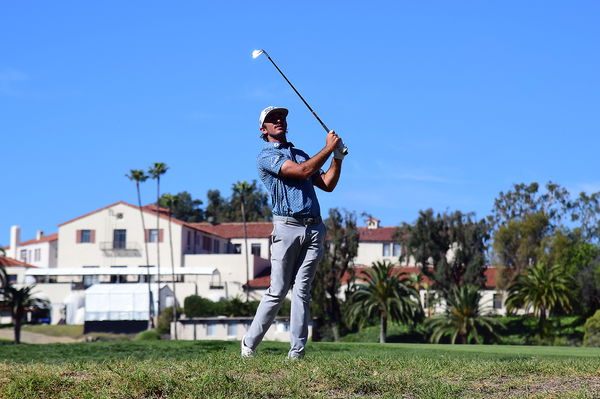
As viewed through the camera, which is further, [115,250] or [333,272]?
[115,250]

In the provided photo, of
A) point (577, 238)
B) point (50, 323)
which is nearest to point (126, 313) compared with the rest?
point (50, 323)

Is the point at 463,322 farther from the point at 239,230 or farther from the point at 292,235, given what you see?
the point at 292,235

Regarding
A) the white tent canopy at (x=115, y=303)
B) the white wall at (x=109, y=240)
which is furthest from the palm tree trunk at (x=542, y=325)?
the white wall at (x=109, y=240)

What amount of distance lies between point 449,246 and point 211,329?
1262 inches

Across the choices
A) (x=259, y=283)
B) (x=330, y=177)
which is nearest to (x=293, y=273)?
(x=330, y=177)

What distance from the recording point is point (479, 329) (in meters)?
71.4

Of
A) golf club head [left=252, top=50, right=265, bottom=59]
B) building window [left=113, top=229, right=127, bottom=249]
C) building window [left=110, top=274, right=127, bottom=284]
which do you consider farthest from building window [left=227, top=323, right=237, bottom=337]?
golf club head [left=252, top=50, right=265, bottom=59]

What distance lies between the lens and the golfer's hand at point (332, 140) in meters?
9.04

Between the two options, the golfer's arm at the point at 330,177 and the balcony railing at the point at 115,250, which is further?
the balcony railing at the point at 115,250

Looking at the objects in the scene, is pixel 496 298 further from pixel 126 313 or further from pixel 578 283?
pixel 126 313

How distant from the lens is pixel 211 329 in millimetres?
67188

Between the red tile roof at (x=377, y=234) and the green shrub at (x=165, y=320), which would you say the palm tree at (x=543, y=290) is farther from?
the green shrub at (x=165, y=320)

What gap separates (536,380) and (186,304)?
71686 millimetres

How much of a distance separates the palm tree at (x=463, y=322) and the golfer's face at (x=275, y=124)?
61196mm
